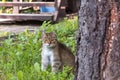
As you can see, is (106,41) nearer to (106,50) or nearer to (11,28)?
(106,50)

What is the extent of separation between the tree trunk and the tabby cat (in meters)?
1.76

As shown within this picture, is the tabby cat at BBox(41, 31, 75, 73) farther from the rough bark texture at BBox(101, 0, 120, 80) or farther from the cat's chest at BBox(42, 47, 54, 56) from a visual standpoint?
the rough bark texture at BBox(101, 0, 120, 80)

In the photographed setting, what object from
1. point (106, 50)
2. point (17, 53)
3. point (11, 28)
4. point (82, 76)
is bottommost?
point (11, 28)

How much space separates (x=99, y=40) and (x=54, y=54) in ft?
6.79

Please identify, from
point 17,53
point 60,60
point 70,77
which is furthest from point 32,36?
point 70,77

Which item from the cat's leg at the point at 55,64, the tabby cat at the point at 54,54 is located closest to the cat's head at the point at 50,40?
the tabby cat at the point at 54,54

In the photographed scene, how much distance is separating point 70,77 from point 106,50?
1.70 meters

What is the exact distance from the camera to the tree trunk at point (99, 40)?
9.18 feet

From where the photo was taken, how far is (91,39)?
2979 mm

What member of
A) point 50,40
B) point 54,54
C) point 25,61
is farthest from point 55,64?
point 25,61

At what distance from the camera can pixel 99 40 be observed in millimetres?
2896

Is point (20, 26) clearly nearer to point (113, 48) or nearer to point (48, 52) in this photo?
point (48, 52)

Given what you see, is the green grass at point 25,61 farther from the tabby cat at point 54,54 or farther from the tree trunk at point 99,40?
the tree trunk at point 99,40

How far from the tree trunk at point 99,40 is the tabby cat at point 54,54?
5.76 ft
